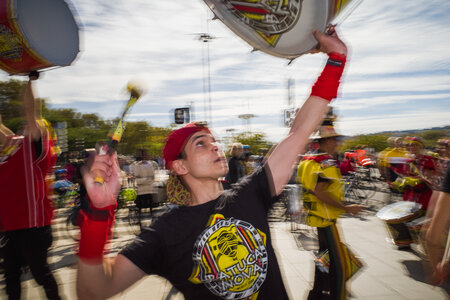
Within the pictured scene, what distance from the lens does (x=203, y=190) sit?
164 cm

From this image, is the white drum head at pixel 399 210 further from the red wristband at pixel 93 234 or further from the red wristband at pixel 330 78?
the red wristband at pixel 93 234

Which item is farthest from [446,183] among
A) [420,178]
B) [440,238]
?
[420,178]

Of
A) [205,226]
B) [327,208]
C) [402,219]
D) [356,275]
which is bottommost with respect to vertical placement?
[356,275]

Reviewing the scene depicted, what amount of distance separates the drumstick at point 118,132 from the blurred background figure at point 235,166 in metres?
6.20

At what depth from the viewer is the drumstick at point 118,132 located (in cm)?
115

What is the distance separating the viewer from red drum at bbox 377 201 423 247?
16.1ft

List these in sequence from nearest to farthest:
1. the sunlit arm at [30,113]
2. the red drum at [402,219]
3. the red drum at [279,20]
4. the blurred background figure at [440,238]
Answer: the red drum at [279,20] < the blurred background figure at [440,238] < the sunlit arm at [30,113] < the red drum at [402,219]

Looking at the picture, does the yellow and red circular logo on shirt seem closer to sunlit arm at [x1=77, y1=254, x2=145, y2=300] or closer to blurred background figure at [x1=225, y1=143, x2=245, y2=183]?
sunlit arm at [x1=77, y1=254, x2=145, y2=300]

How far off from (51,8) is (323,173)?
2897 millimetres

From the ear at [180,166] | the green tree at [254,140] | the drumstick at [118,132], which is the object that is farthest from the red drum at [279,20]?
the green tree at [254,140]

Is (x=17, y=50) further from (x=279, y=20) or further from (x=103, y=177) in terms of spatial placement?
(x=279, y=20)

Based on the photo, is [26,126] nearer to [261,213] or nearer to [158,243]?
[158,243]

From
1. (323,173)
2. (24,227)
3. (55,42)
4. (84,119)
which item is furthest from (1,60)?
(84,119)

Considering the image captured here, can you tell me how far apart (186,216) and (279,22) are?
3.14 ft
